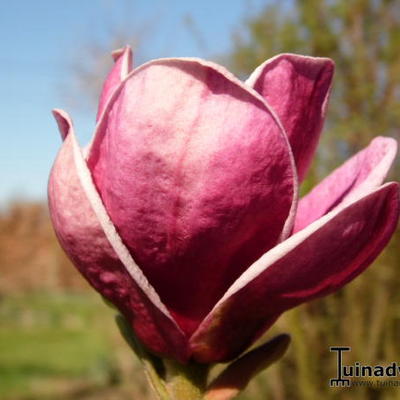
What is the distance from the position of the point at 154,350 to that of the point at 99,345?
229 inches

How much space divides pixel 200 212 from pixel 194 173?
2 centimetres

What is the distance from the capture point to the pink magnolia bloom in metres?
0.31

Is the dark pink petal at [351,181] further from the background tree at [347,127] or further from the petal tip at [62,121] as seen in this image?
the background tree at [347,127]

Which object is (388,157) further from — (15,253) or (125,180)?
(15,253)

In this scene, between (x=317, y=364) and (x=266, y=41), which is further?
(x=266, y=41)

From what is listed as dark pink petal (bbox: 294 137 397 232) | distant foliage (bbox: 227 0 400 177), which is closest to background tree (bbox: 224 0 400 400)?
distant foliage (bbox: 227 0 400 177)

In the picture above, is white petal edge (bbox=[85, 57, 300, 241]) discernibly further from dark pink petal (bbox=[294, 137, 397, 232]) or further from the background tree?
the background tree

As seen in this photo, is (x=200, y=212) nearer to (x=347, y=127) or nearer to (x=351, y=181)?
(x=351, y=181)

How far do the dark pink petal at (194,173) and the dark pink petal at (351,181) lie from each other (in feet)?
0.17

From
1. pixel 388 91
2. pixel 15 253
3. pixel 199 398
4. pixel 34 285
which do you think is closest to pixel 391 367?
pixel 388 91

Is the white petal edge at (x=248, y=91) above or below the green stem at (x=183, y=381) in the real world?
above

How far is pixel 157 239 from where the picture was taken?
32cm

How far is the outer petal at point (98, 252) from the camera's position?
32 centimetres

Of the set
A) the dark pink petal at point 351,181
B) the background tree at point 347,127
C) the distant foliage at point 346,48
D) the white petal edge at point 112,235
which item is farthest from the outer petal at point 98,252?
the distant foliage at point 346,48
